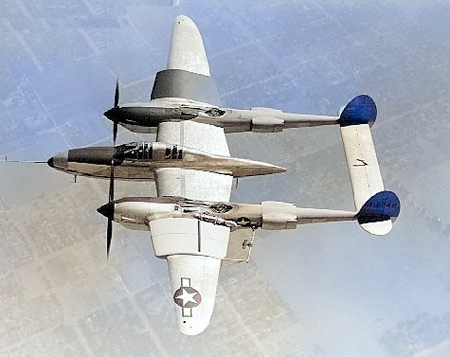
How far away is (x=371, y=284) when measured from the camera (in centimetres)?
1806

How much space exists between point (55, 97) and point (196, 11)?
592cm

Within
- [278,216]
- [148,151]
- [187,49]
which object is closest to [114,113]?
[148,151]

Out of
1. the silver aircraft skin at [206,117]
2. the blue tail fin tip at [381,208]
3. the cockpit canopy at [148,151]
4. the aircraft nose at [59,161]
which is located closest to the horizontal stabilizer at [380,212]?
the blue tail fin tip at [381,208]

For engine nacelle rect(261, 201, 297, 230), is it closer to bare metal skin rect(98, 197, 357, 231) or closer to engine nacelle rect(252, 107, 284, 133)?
bare metal skin rect(98, 197, 357, 231)

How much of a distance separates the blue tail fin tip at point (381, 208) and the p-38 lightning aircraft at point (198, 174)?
0.03m

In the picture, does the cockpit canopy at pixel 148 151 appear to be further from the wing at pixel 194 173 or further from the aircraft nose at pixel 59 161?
the aircraft nose at pixel 59 161

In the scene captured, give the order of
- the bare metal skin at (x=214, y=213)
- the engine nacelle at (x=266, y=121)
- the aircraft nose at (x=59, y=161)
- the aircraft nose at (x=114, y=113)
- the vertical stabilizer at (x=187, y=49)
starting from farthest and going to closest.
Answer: the vertical stabilizer at (x=187, y=49) < the engine nacelle at (x=266, y=121) < the aircraft nose at (x=114, y=113) < the aircraft nose at (x=59, y=161) < the bare metal skin at (x=214, y=213)

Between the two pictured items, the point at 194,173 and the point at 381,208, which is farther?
the point at 194,173

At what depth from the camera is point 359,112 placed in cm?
1981

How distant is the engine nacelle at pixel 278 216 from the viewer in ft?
56.2

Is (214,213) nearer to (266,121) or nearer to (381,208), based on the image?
(266,121)

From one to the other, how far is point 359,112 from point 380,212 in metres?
3.64

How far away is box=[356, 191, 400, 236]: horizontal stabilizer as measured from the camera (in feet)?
57.1

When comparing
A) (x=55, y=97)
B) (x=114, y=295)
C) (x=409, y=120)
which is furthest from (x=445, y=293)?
(x=55, y=97)
